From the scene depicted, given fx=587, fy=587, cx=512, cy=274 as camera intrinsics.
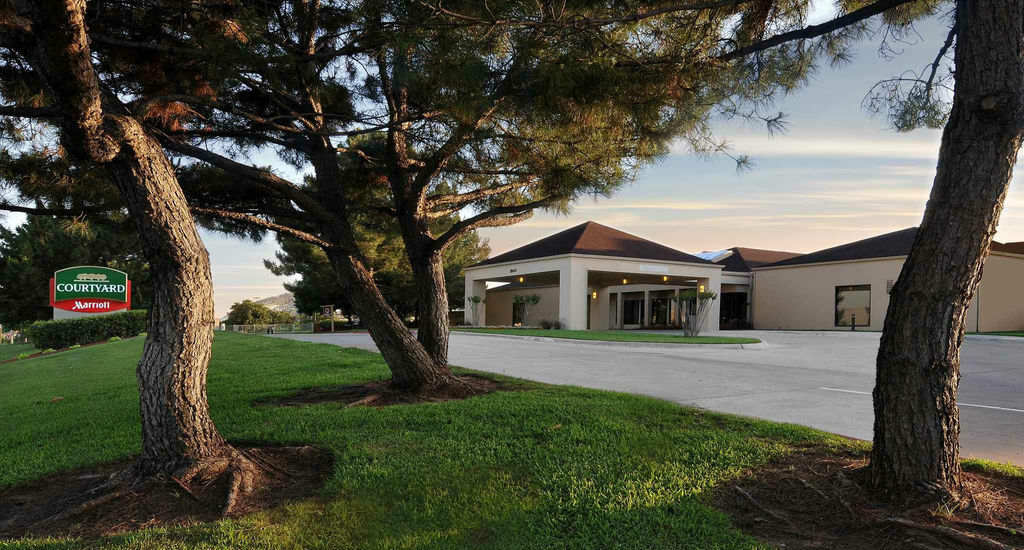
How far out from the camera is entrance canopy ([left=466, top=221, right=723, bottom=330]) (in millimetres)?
25344

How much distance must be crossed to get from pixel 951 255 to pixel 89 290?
86.6 ft

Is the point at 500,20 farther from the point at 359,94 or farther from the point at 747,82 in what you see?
the point at 359,94

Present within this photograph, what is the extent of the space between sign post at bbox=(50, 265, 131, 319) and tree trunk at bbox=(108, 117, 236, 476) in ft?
72.3

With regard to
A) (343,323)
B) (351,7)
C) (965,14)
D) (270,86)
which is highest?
(351,7)

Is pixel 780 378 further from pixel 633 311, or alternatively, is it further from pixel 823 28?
pixel 633 311

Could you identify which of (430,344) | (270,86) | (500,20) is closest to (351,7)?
(270,86)

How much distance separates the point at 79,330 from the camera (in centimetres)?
2122

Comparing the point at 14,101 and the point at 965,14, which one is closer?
the point at 965,14

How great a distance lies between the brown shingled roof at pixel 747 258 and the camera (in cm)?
3391

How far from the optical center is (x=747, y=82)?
4.78 m

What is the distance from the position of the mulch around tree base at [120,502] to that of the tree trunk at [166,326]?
0.76ft

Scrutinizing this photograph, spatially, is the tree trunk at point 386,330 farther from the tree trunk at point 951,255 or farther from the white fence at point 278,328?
the white fence at point 278,328

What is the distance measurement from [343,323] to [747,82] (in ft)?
119

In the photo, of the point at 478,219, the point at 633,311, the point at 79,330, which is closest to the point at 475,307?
the point at 633,311
